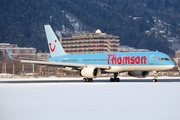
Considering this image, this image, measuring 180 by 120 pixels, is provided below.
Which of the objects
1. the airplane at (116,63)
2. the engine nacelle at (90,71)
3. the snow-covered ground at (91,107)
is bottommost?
the snow-covered ground at (91,107)

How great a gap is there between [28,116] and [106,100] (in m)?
7.50

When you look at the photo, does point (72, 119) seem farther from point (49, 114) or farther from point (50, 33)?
point (50, 33)

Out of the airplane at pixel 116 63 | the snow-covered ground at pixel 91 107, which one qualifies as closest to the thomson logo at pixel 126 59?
the airplane at pixel 116 63

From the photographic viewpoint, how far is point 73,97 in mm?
33562

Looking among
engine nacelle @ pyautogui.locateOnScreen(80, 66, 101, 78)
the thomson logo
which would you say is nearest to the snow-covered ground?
the thomson logo

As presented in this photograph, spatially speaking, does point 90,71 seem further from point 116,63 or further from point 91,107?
point 91,107

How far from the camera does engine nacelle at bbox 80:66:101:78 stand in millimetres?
61062

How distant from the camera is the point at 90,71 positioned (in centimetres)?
6106

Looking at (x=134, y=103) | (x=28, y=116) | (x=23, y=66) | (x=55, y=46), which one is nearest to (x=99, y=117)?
(x=28, y=116)

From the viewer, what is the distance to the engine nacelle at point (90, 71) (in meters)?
61.1

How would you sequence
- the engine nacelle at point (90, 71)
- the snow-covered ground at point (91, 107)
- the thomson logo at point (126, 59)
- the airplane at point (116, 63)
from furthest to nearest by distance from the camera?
Answer: the engine nacelle at point (90, 71) < the thomson logo at point (126, 59) < the airplane at point (116, 63) < the snow-covered ground at point (91, 107)

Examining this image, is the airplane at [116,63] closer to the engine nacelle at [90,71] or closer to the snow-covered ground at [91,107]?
the engine nacelle at [90,71]

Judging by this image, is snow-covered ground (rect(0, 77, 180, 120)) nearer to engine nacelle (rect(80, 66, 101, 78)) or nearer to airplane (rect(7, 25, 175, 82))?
airplane (rect(7, 25, 175, 82))

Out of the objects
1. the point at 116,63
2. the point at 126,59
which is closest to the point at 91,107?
the point at 126,59
